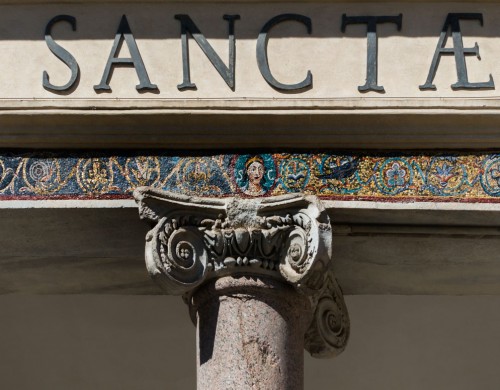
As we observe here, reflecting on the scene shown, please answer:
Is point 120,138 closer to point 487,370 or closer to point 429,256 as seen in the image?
point 429,256

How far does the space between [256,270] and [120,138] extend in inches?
40.5

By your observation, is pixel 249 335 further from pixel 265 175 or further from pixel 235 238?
pixel 265 175

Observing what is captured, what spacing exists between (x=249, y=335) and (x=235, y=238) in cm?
51

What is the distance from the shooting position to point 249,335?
391 inches

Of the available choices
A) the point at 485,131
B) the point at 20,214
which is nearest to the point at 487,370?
the point at 485,131

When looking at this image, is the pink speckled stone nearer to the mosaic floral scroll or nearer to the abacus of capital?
the abacus of capital

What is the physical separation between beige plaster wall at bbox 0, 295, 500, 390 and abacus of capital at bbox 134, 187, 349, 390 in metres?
2.94

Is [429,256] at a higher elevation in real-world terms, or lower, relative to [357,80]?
lower

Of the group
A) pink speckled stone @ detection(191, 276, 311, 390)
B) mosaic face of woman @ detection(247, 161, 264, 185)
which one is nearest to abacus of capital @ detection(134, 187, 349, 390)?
pink speckled stone @ detection(191, 276, 311, 390)

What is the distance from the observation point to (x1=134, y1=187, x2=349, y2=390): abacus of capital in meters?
9.95

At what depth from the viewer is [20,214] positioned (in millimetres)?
10234

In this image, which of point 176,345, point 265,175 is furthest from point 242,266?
point 176,345

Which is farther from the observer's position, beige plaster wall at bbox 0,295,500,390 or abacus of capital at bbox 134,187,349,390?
beige plaster wall at bbox 0,295,500,390

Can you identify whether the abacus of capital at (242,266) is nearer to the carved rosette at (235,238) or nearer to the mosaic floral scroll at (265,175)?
the carved rosette at (235,238)
